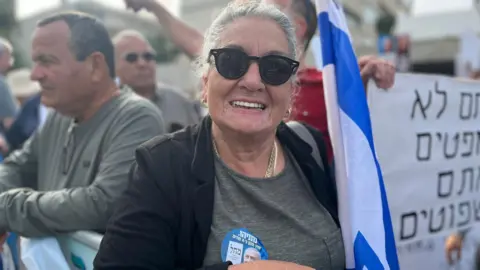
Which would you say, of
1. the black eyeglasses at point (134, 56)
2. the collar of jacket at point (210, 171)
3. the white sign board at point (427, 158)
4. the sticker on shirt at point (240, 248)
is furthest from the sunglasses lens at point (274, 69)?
the black eyeglasses at point (134, 56)

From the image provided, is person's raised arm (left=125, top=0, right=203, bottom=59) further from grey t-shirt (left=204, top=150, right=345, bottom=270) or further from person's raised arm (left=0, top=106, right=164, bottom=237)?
grey t-shirt (left=204, top=150, right=345, bottom=270)

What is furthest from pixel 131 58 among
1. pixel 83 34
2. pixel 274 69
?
pixel 274 69

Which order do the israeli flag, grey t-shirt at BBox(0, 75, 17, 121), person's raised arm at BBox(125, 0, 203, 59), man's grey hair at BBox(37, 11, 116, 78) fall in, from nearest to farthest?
the israeli flag, man's grey hair at BBox(37, 11, 116, 78), person's raised arm at BBox(125, 0, 203, 59), grey t-shirt at BBox(0, 75, 17, 121)

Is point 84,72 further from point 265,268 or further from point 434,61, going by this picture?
point 434,61

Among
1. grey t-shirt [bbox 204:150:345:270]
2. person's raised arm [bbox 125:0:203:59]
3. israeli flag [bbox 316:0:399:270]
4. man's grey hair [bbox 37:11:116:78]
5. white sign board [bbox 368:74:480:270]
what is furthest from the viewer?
person's raised arm [bbox 125:0:203:59]

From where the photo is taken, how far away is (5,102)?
5078 millimetres

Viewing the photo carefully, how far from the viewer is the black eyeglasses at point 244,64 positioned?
5.54 feet

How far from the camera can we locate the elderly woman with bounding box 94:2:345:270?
159cm

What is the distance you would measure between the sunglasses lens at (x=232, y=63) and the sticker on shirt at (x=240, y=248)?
19.1 inches

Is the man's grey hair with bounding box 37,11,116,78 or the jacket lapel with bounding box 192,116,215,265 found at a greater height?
the man's grey hair with bounding box 37,11,116,78

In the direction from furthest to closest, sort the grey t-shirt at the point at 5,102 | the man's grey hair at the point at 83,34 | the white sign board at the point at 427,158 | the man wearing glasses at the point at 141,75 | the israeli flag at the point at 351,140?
the grey t-shirt at the point at 5,102, the man wearing glasses at the point at 141,75, the white sign board at the point at 427,158, the man's grey hair at the point at 83,34, the israeli flag at the point at 351,140

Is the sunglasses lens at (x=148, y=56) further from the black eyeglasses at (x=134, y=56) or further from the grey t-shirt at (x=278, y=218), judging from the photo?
the grey t-shirt at (x=278, y=218)

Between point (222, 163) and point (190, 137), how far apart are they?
0.14 m

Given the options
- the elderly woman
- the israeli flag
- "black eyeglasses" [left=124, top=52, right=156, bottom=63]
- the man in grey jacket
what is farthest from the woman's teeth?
"black eyeglasses" [left=124, top=52, right=156, bottom=63]
